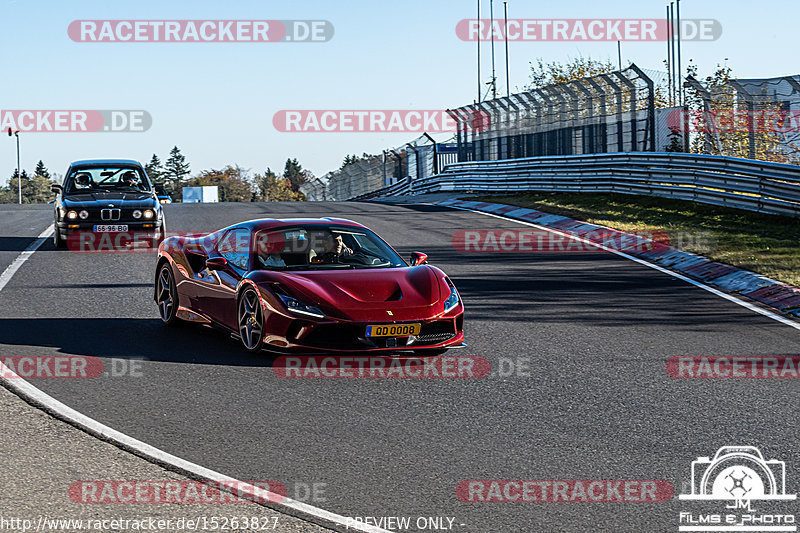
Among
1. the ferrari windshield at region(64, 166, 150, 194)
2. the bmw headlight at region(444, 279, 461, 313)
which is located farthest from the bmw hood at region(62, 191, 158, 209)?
the bmw headlight at region(444, 279, 461, 313)

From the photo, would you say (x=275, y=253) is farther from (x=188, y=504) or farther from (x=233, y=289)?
(x=188, y=504)

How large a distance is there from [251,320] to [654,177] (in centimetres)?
1622

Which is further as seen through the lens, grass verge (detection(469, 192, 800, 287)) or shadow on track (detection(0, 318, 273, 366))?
grass verge (detection(469, 192, 800, 287))

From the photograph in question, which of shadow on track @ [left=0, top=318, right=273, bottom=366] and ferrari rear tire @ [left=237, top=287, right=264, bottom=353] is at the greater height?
ferrari rear tire @ [left=237, top=287, right=264, bottom=353]

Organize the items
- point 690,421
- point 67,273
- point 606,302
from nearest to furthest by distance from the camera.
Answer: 1. point 690,421
2. point 606,302
3. point 67,273

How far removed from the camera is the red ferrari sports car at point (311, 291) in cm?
795

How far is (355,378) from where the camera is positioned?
7.70m

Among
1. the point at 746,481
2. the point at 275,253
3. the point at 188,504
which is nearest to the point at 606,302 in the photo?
the point at 275,253

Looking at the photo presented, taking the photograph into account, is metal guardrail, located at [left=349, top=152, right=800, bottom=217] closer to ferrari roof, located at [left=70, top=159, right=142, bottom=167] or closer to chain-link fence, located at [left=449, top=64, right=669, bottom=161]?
chain-link fence, located at [left=449, top=64, right=669, bottom=161]

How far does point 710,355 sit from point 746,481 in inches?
137

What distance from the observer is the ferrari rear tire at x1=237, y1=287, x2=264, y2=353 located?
8.31 metres

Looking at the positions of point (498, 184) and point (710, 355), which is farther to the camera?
point (498, 184)

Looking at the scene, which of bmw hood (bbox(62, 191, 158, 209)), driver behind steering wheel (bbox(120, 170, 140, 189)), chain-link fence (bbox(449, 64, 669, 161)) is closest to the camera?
bmw hood (bbox(62, 191, 158, 209))

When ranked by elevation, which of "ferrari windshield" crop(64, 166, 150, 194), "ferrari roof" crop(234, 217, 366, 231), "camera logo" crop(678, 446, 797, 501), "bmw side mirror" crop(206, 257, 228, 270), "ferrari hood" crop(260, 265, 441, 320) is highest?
"ferrari windshield" crop(64, 166, 150, 194)
